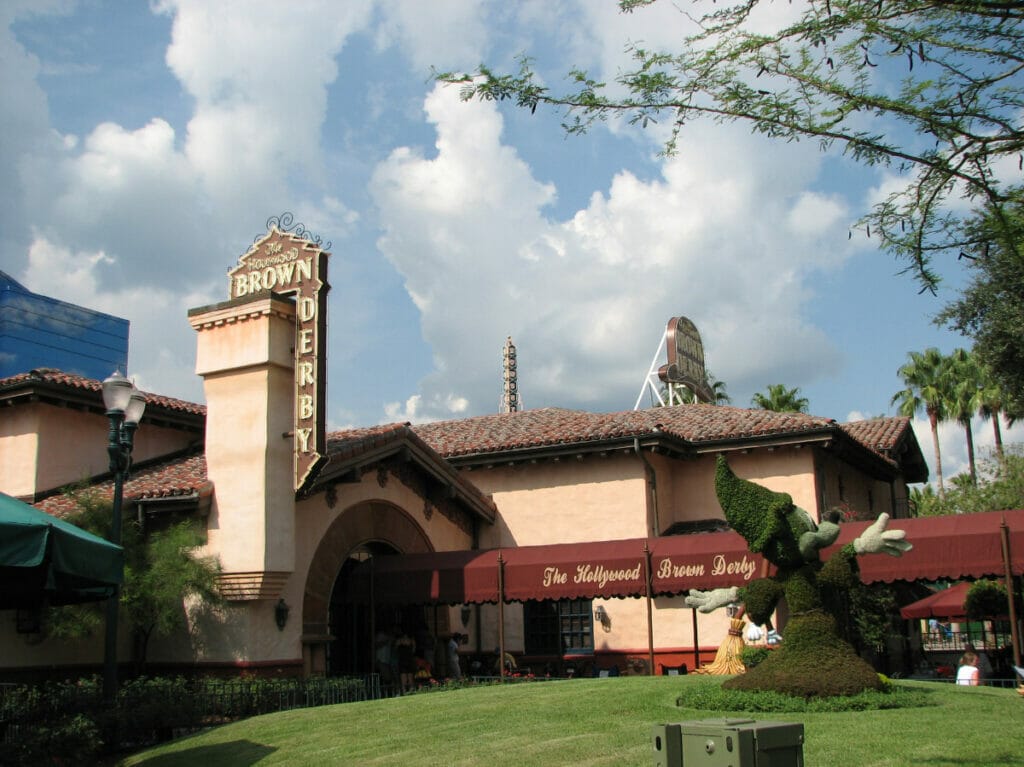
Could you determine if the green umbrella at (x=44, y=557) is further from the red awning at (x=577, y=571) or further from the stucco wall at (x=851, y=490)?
the stucco wall at (x=851, y=490)

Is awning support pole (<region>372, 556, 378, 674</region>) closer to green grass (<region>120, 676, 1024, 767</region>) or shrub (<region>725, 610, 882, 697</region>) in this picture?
green grass (<region>120, 676, 1024, 767</region>)

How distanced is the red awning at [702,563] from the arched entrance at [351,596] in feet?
20.0

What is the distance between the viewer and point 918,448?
115ft

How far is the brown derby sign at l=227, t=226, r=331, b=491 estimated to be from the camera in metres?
18.6

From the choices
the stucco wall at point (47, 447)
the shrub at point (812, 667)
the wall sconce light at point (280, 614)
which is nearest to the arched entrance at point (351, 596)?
the wall sconce light at point (280, 614)

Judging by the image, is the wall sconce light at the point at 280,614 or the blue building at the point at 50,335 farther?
the blue building at the point at 50,335

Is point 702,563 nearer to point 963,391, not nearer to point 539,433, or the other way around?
point 539,433

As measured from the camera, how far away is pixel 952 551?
17.4 meters

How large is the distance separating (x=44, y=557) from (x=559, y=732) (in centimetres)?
578

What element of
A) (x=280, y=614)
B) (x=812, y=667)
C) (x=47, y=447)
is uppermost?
(x=47, y=447)

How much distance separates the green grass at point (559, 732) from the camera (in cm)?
965

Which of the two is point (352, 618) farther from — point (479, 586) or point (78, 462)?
point (78, 462)

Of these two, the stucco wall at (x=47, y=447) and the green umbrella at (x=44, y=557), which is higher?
the stucco wall at (x=47, y=447)

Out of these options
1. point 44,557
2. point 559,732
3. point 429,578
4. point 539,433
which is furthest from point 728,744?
point 539,433
